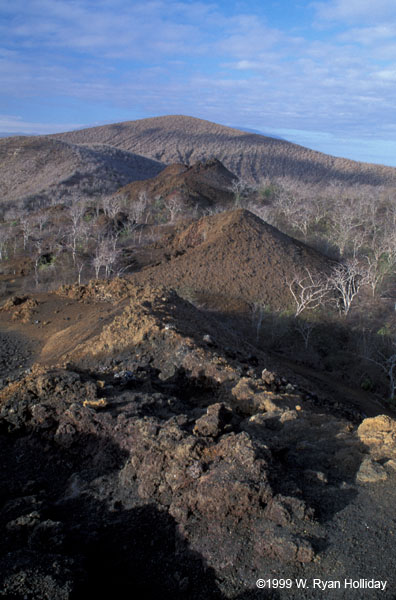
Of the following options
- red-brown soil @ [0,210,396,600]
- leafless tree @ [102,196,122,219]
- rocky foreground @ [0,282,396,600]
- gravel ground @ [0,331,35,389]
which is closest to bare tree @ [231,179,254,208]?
leafless tree @ [102,196,122,219]

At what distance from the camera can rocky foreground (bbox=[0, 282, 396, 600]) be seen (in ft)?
11.0

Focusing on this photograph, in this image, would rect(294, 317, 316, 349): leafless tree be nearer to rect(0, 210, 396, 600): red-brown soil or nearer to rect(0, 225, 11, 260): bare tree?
rect(0, 210, 396, 600): red-brown soil

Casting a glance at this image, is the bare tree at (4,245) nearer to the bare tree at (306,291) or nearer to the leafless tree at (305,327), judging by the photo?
the bare tree at (306,291)

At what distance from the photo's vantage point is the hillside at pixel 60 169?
165 ft

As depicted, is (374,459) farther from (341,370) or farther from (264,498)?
(341,370)

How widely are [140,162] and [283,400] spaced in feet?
232

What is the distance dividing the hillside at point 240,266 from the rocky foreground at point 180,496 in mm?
12633

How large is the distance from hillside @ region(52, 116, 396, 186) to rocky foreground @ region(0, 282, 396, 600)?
255ft

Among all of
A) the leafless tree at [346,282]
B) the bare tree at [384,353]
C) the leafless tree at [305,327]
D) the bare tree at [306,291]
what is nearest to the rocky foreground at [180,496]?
the leafless tree at [305,327]

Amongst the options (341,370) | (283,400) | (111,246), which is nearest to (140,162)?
(111,246)

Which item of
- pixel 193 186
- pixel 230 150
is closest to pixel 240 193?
pixel 193 186

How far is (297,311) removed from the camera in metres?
17.7

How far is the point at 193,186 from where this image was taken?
140 feet

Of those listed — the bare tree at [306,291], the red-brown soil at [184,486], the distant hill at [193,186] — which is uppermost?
the distant hill at [193,186]
